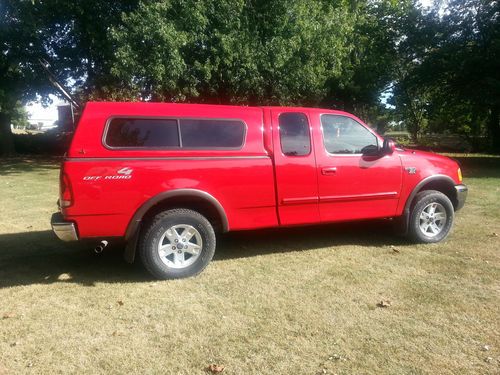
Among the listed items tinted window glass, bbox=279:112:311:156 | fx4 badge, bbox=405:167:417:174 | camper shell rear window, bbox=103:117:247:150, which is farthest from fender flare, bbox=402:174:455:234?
camper shell rear window, bbox=103:117:247:150

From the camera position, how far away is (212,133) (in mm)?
5059

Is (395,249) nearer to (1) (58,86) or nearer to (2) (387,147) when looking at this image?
(2) (387,147)

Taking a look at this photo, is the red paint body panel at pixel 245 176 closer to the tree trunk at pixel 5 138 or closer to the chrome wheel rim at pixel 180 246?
the chrome wheel rim at pixel 180 246

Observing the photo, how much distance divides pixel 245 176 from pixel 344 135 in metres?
1.51

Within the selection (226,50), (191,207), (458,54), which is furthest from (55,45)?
(191,207)

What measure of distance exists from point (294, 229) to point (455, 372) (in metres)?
4.12

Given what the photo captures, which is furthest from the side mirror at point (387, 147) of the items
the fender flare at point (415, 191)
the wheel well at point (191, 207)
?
the wheel well at point (191, 207)

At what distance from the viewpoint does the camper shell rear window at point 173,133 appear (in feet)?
15.4

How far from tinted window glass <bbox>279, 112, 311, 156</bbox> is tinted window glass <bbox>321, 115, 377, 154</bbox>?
265 millimetres

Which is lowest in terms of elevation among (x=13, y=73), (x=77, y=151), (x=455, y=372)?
(x=455, y=372)

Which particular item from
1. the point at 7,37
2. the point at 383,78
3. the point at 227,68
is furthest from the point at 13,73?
the point at 383,78

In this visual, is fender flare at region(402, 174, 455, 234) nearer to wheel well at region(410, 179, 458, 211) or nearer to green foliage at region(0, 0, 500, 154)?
wheel well at region(410, 179, 458, 211)

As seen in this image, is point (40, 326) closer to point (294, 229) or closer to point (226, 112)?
point (226, 112)

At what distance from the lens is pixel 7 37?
18.6 meters
